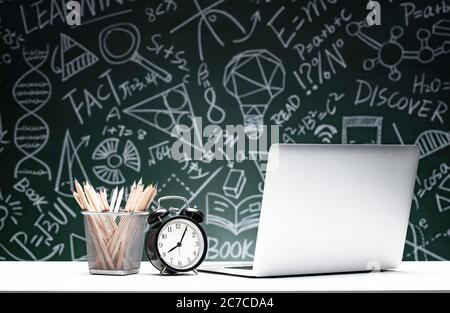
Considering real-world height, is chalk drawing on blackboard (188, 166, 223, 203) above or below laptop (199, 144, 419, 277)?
below

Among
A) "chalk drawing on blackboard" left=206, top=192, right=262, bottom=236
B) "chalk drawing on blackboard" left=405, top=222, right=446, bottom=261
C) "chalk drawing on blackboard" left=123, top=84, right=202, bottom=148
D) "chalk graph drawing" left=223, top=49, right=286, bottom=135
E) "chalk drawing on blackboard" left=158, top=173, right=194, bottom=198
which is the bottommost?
"chalk drawing on blackboard" left=405, top=222, right=446, bottom=261

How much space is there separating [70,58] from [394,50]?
1.57m

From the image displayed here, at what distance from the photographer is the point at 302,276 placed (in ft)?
5.34

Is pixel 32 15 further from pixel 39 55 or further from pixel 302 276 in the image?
pixel 302 276

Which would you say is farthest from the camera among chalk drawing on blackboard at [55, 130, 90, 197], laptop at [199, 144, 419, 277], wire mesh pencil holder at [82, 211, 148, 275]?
chalk drawing on blackboard at [55, 130, 90, 197]

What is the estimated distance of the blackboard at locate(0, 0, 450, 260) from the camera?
328 centimetres

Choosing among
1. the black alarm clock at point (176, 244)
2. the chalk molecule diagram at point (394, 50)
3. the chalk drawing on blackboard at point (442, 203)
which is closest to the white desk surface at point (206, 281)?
the black alarm clock at point (176, 244)

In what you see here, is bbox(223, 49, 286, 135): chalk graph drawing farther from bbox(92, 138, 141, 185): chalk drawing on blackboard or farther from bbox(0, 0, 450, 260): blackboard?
bbox(92, 138, 141, 185): chalk drawing on blackboard

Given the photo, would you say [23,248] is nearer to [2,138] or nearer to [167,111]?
[2,138]

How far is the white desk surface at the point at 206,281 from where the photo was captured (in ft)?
4.43

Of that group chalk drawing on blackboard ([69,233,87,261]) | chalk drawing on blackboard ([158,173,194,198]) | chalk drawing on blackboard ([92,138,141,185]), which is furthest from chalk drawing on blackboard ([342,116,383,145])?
chalk drawing on blackboard ([69,233,87,261])

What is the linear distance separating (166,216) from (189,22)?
5.68 ft

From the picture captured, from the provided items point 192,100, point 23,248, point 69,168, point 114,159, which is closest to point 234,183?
point 192,100

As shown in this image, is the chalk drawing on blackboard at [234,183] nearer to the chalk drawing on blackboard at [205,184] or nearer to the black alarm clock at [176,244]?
the chalk drawing on blackboard at [205,184]
